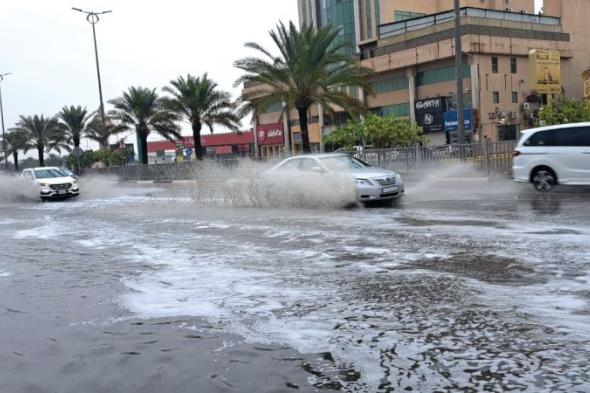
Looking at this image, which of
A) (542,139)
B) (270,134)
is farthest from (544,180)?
(270,134)

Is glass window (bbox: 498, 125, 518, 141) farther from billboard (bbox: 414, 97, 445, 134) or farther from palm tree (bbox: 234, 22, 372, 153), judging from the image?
palm tree (bbox: 234, 22, 372, 153)

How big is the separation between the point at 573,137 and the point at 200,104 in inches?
1214

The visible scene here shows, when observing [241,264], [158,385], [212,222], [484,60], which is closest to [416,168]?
[212,222]

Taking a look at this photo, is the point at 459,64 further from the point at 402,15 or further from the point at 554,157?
the point at 402,15

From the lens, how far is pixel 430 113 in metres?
57.0

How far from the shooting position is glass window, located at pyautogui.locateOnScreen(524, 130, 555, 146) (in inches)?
601

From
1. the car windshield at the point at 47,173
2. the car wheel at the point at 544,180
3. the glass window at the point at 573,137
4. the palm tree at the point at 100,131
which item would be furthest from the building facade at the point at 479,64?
the glass window at the point at 573,137

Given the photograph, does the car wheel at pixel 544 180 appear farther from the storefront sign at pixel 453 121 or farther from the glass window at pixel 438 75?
the glass window at pixel 438 75

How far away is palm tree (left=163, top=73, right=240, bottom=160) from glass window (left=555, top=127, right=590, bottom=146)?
2892cm

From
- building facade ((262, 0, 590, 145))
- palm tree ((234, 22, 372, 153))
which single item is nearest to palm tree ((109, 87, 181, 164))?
building facade ((262, 0, 590, 145))

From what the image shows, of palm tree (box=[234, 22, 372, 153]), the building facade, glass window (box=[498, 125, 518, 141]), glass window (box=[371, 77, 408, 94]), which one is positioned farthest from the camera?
glass window (box=[371, 77, 408, 94])

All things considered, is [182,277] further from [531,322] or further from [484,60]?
[484,60]

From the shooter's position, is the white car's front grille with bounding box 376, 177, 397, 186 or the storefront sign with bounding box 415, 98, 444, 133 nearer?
the white car's front grille with bounding box 376, 177, 397, 186

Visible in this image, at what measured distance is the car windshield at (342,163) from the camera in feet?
49.7
